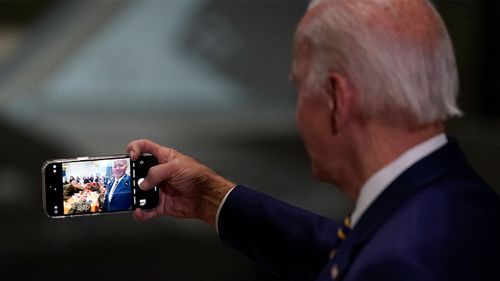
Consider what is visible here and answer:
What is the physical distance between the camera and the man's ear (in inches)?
28.8

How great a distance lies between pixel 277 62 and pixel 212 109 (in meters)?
0.16

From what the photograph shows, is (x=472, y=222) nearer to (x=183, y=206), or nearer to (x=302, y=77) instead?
(x=302, y=77)

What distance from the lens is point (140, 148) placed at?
1177mm

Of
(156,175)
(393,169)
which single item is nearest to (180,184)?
(156,175)

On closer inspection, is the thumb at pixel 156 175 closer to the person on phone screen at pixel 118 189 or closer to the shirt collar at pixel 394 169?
the person on phone screen at pixel 118 189

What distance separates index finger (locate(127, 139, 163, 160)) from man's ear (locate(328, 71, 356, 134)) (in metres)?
0.47

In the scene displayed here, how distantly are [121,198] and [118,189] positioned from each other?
0.01 meters

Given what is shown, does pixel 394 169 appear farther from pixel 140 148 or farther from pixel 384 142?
pixel 140 148

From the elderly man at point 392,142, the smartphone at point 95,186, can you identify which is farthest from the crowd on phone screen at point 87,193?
the elderly man at point 392,142

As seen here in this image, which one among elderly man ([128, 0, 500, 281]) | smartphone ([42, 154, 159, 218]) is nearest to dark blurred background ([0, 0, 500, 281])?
smartphone ([42, 154, 159, 218])

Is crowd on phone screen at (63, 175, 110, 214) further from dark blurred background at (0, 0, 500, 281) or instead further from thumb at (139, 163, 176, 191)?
dark blurred background at (0, 0, 500, 281)

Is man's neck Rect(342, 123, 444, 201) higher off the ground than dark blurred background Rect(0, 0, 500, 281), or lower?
higher

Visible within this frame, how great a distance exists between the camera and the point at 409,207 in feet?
2.43

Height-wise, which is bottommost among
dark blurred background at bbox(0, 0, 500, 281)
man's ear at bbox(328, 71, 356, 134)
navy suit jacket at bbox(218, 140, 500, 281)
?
dark blurred background at bbox(0, 0, 500, 281)
